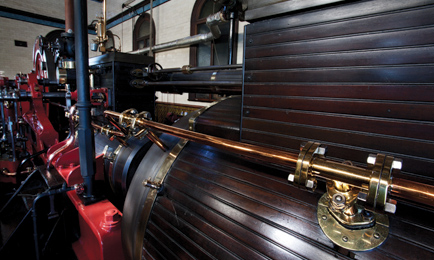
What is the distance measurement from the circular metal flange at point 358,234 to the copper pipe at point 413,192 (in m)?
0.23

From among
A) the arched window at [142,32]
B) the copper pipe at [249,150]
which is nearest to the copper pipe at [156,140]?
the copper pipe at [249,150]

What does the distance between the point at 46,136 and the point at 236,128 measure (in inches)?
145

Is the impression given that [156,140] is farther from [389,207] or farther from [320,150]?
[389,207]

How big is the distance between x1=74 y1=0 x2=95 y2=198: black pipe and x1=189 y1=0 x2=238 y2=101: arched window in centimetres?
419

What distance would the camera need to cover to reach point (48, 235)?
2406mm

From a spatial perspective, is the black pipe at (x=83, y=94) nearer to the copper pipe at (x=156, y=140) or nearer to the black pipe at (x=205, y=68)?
the copper pipe at (x=156, y=140)

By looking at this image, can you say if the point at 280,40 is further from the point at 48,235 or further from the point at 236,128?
the point at 48,235

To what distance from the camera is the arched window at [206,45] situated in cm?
572

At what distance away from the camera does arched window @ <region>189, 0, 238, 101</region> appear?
5723 mm

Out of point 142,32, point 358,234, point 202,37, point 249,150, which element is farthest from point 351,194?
point 142,32

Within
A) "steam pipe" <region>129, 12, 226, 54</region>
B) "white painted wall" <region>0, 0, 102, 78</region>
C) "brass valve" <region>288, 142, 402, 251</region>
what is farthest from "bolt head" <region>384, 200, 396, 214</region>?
"white painted wall" <region>0, 0, 102, 78</region>

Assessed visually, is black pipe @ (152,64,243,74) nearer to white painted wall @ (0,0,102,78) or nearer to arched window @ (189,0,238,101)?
arched window @ (189,0,238,101)

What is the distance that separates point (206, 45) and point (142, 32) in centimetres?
393

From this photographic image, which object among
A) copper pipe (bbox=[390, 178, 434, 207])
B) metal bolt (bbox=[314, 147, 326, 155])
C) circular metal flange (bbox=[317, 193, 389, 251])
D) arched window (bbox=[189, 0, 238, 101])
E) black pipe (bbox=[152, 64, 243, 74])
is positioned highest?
arched window (bbox=[189, 0, 238, 101])
